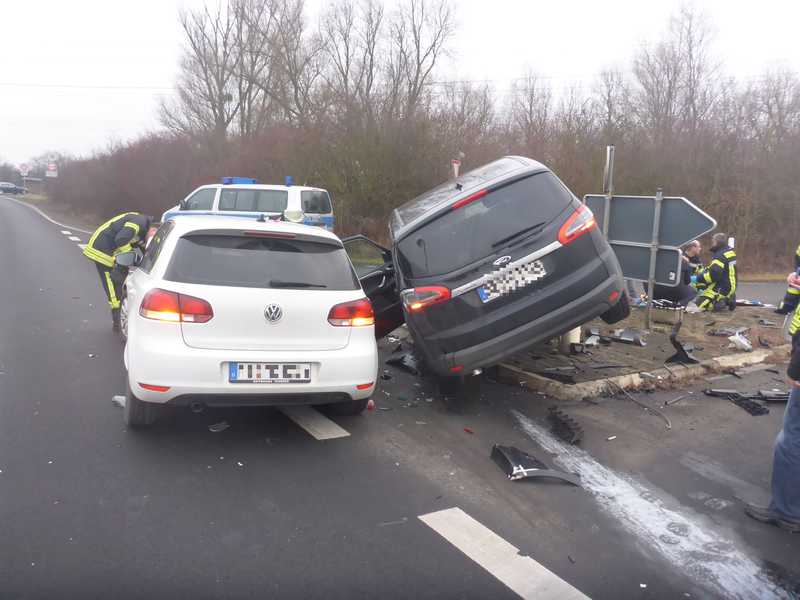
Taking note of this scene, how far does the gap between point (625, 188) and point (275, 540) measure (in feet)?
67.3

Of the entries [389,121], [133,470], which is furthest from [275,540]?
[389,121]

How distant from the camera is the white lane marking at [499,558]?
297 cm

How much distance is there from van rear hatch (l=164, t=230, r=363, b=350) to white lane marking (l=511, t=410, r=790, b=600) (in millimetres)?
1971

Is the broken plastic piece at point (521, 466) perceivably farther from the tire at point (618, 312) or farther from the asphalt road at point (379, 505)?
the tire at point (618, 312)

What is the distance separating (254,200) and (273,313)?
11787 mm

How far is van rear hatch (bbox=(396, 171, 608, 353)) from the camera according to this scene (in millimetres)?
5020

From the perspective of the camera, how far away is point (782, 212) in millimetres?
21688

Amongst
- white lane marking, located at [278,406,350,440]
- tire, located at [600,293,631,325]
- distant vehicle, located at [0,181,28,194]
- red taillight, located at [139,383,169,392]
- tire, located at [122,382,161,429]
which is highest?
tire, located at [600,293,631,325]

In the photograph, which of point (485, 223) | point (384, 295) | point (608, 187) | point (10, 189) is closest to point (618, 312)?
point (485, 223)

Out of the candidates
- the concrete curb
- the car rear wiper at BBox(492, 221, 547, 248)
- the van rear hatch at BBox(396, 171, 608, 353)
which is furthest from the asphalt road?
the car rear wiper at BBox(492, 221, 547, 248)

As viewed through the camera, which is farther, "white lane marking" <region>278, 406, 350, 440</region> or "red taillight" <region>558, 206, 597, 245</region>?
"red taillight" <region>558, 206, 597, 245</region>

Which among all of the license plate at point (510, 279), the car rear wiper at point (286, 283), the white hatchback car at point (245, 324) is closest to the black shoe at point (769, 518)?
the license plate at point (510, 279)

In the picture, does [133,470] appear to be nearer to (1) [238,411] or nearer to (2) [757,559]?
(1) [238,411]

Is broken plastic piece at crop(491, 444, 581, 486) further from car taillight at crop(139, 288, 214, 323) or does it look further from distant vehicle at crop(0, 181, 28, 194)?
distant vehicle at crop(0, 181, 28, 194)
